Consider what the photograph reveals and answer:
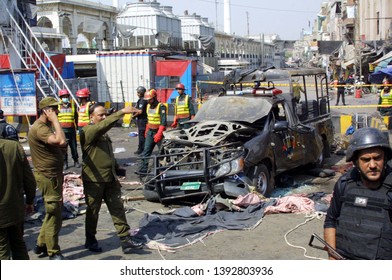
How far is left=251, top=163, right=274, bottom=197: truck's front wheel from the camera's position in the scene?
7.55 metres

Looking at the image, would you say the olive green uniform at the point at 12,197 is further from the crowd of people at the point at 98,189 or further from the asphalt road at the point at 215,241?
the asphalt road at the point at 215,241

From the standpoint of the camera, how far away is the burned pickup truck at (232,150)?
7309 mm

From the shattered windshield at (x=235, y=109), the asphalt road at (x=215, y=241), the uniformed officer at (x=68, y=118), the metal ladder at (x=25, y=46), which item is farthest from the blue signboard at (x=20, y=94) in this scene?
the asphalt road at (x=215, y=241)

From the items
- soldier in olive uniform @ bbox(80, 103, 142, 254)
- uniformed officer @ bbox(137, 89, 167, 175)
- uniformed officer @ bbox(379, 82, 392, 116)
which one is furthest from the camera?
A: uniformed officer @ bbox(379, 82, 392, 116)

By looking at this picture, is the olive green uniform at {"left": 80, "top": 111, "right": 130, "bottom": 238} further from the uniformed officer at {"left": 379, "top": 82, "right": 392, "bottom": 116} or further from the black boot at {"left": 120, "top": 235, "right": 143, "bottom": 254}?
the uniformed officer at {"left": 379, "top": 82, "right": 392, "bottom": 116}

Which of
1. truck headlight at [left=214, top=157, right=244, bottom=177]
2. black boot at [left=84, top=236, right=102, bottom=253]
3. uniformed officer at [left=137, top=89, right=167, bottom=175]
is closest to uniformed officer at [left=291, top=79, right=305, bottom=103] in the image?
uniformed officer at [left=137, top=89, right=167, bottom=175]

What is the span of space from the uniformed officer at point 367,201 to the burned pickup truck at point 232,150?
13.8 feet

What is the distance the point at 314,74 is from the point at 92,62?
952 inches

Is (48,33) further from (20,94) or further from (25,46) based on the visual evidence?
(20,94)

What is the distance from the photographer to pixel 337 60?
176 ft

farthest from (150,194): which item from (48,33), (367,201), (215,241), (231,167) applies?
(48,33)

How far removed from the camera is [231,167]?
23.8ft

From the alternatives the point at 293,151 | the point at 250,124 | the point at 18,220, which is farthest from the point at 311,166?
the point at 18,220

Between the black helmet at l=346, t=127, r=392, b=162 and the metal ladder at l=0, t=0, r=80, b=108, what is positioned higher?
the metal ladder at l=0, t=0, r=80, b=108
